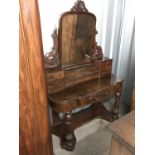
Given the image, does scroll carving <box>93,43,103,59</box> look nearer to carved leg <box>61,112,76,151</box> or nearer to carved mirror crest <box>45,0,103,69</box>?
carved mirror crest <box>45,0,103,69</box>

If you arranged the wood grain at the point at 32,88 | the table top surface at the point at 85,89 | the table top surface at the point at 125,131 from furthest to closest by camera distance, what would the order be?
the table top surface at the point at 85,89 → the wood grain at the point at 32,88 → the table top surface at the point at 125,131

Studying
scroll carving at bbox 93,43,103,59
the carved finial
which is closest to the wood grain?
the carved finial

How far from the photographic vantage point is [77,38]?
2.06m

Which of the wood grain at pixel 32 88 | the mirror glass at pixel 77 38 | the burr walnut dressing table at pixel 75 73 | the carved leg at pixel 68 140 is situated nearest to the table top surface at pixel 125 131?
the wood grain at pixel 32 88

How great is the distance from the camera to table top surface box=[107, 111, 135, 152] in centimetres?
86

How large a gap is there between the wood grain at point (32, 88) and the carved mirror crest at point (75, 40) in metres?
0.66

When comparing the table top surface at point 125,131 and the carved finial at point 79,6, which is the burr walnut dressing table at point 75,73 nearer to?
the carved finial at point 79,6

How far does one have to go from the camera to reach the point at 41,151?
1436 millimetres

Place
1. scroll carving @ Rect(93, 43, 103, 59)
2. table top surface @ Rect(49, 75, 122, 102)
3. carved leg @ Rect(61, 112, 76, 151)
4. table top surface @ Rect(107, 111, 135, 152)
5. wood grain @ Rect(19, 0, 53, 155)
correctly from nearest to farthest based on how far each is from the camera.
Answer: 1. table top surface @ Rect(107, 111, 135, 152)
2. wood grain @ Rect(19, 0, 53, 155)
3. table top surface @ Rect(49, 75, 122, 102)
4. carved leg @ Rect(61, 112, 76, 151)
5. scroll carving @ Rect(93, 43, 103, 59)

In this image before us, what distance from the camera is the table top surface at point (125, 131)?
0.86 metres

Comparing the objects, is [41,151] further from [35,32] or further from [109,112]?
[109,112]

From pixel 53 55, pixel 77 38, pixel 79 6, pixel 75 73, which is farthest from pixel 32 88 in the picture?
pixel 79 6

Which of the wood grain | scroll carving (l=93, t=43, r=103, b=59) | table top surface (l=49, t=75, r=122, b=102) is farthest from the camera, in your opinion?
scroll carving (l=93, t=43, r=103, b=59)
